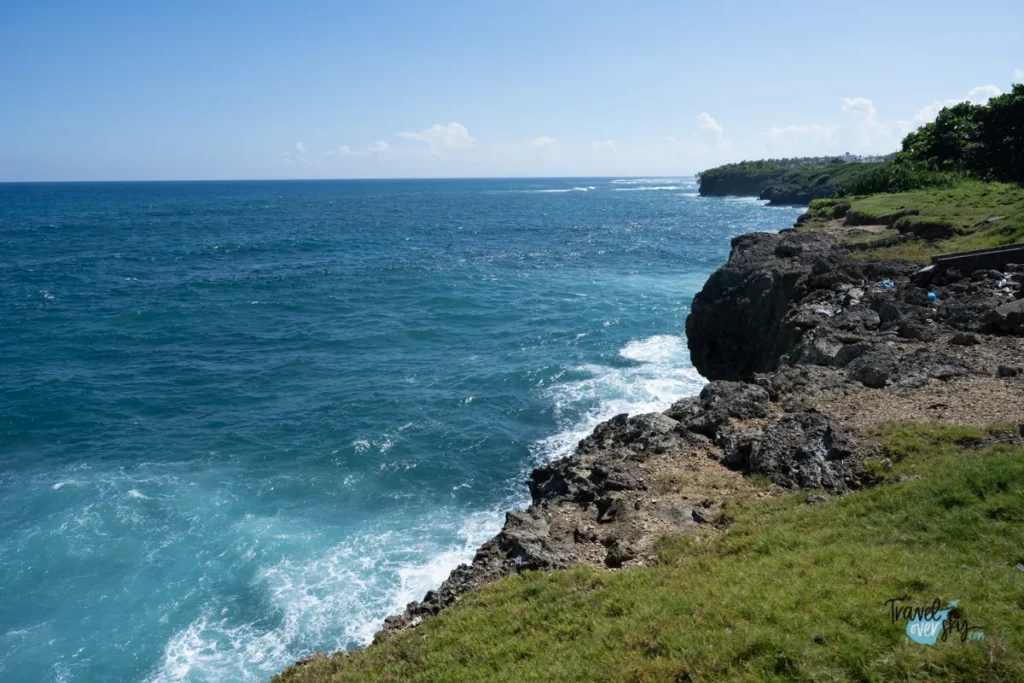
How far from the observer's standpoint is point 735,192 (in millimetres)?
193625

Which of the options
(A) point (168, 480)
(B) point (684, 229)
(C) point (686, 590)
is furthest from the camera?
(B) point (684, 229)

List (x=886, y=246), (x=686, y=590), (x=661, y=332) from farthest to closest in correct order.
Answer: (x=661, y=332), (x=886, y=246), (x=686, y=590)

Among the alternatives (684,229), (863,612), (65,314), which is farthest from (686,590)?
(684,229)

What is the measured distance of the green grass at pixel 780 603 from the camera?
758 centimetres

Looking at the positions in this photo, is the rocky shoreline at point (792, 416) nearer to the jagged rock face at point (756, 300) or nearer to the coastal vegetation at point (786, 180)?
the jagged rock face at point (756, 300)

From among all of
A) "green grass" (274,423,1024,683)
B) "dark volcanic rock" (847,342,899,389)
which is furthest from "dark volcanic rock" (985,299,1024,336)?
"green grass" (274,423,1024,683)

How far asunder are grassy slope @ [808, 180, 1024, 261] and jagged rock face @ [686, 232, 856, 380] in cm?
303

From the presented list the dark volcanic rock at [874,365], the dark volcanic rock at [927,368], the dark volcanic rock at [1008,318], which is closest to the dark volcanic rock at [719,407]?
the dark volcanic rock at [874,365]

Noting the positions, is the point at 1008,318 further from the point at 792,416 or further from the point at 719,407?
the point at 719,407

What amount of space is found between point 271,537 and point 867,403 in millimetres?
18022

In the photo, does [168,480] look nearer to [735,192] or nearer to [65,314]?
[65,314]

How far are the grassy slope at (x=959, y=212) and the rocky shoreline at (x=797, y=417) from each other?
139 inches

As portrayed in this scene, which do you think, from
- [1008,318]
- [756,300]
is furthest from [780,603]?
[756,300]

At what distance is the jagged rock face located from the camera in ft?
87.4
